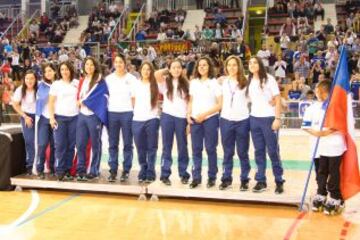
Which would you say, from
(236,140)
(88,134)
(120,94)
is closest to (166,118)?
(120,94)

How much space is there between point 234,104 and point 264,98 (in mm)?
346

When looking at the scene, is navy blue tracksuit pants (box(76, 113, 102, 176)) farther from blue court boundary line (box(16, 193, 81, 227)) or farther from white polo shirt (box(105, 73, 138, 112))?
blue court boundary line (box(16, 193, 81, 227))

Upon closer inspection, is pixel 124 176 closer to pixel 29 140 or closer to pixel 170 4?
pixel 29 140

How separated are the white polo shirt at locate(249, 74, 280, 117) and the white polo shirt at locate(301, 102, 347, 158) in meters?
0.42

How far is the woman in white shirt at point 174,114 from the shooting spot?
5.82 meters

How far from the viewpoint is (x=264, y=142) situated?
5516mm

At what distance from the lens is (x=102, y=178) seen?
6.33 metres

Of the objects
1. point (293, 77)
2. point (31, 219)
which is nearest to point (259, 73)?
point (31, 219)

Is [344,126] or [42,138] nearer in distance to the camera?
[344,126]

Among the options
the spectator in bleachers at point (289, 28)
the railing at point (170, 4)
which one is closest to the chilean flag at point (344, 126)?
the spectator in bleachers at point (289, 28)

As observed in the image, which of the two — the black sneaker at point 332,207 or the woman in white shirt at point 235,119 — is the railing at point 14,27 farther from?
the black sneaker at point 332,207

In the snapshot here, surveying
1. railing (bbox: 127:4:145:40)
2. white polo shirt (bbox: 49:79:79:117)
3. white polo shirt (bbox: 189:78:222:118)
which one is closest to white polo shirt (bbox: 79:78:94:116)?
white polo shirt (bbox: 49:79:79:117)

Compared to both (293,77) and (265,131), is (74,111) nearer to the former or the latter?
(265,131)

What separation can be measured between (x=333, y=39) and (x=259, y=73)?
35.2 ft
